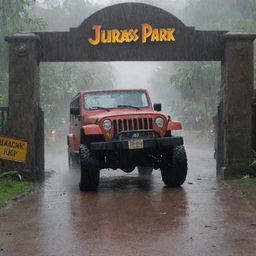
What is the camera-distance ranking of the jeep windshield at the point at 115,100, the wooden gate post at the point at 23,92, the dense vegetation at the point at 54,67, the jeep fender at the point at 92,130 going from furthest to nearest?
1. the dense vegetation at the point at 54,67
2. the wooden gate post at the point at 23,92
3. the jeep windshield at the point at 115,100
4. the jeep fender at the point at 92,130

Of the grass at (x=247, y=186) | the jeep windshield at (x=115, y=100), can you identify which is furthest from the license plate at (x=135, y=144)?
the grass at (x=247, y=186)

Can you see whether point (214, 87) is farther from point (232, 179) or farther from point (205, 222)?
point (205, 222)

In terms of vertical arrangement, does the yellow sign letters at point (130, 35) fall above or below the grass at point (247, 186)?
above

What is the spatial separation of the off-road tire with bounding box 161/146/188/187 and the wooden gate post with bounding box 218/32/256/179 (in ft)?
6.92

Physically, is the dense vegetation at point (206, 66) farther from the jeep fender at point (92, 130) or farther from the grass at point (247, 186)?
the jeep fender at point (92, 130)

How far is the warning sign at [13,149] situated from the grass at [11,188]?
58 cm

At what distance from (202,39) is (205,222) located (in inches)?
292

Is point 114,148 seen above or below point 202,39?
below

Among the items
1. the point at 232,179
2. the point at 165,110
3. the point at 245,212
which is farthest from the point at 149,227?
the point at 165,110

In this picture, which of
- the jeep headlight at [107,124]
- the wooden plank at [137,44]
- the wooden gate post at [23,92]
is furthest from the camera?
the wooden plank at [137,44]

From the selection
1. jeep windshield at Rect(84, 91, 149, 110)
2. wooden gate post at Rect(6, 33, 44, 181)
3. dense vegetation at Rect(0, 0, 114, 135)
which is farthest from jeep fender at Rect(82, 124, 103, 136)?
dense vegetation at Rect(0, 0, 114, 135)

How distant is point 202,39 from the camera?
13492mm

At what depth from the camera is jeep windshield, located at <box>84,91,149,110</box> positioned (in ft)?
39.9

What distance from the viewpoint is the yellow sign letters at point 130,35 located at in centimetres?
1330
